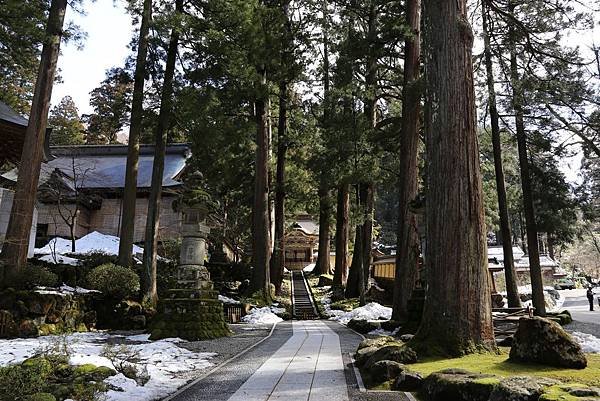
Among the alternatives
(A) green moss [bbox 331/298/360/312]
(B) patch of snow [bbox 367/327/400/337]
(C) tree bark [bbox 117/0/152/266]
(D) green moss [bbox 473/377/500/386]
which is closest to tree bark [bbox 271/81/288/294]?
(A) green moss [bbox 331/298/360/312]

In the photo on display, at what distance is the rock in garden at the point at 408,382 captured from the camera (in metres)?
4.07

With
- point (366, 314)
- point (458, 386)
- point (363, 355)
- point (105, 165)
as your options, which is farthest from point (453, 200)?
point (105, 165)

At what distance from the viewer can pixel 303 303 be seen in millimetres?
18859

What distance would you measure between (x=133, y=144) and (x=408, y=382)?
11.9 m

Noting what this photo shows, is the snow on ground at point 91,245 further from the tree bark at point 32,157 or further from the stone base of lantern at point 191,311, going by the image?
the stone base of lantern at point 191,311

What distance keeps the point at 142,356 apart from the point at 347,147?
10.7 metres

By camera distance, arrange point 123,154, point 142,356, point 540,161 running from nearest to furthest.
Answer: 1. point 142,356
2. point 540,161
3. point 123,154

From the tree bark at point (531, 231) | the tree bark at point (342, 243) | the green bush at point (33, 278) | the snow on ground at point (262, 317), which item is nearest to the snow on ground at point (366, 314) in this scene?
the snow on ground at point (262, 317)

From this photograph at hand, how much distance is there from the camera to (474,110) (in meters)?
5.67

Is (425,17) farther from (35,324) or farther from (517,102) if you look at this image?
(35,324)

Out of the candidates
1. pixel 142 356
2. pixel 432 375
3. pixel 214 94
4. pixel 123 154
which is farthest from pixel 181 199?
pixel 123 154

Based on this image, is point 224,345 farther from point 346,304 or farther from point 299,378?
point 346,304

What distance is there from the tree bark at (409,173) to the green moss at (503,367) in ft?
20.4

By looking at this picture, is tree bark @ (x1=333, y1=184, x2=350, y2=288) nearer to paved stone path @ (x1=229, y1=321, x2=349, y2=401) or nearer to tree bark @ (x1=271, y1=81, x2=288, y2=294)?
tree bark @ (x1=271, y1=81, x2=288, y2=294)
